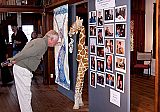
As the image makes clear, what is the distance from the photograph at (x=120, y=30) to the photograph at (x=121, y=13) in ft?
0.22

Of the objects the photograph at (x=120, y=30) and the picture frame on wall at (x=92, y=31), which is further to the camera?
the picture frame on wall at (x=92, y=31)

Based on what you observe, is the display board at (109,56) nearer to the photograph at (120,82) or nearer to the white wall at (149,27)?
the photograph at (120,82)

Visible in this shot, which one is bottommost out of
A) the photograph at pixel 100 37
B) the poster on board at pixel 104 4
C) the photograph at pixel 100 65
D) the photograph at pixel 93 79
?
the photograph at pixel 93 79

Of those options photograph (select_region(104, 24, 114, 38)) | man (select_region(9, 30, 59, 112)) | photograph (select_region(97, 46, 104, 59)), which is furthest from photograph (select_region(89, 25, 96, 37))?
man (select_region(9, 30, 59, 112))

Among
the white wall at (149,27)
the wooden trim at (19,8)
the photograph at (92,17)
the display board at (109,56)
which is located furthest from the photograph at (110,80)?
the white wall at (149,27)

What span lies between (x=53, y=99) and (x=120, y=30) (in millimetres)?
2968

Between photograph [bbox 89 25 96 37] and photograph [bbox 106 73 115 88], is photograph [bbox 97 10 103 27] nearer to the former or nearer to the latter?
photograph [bbox 89 25 96 37]

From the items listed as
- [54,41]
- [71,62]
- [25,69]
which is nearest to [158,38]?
[54,41]

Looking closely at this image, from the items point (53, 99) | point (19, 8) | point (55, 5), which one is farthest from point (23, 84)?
point (19, 8)

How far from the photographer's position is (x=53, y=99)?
6.22 meters

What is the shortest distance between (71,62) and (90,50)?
4.26 feet

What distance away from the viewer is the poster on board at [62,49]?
6012 mm

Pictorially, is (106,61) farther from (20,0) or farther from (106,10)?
(20,0)

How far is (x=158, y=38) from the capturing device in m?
3.33
